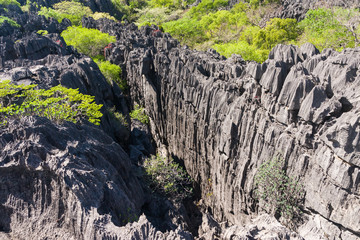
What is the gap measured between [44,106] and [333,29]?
4058cm

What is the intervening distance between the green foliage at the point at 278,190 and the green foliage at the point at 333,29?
2726 cm

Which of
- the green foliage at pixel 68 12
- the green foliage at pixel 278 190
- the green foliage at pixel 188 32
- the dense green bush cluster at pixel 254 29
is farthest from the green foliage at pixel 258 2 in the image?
the green foliage at pixel 278 190

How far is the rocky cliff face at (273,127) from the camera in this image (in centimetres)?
1369

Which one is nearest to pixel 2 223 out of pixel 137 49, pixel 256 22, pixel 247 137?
pixel 247 137

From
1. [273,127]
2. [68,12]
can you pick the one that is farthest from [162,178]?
[68,12]

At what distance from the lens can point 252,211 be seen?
2016cm

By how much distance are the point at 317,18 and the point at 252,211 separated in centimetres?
4093

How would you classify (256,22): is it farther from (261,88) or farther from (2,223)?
(2,223)

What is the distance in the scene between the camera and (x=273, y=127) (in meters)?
17.3

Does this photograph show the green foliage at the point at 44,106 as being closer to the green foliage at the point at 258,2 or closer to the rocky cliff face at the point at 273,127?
the rocky cliff face at the point at 273,127

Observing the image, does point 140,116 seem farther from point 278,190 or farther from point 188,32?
point 188,32

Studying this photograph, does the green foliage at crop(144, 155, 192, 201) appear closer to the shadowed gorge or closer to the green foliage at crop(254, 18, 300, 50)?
the shadowed gorge

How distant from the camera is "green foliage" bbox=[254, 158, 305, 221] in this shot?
16016mm

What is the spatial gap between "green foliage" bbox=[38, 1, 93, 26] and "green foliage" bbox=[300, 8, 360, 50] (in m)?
67.9
